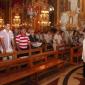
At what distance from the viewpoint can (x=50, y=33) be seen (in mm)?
14602

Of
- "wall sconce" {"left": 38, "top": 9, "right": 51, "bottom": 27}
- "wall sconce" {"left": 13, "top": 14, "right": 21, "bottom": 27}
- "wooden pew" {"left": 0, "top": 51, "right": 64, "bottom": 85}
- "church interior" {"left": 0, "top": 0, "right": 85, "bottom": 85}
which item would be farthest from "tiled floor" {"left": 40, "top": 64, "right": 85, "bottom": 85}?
"wall sconce" {"left": 38, "top": 9, "right": 51, "bottom": 27}

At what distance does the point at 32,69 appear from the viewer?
7.57m

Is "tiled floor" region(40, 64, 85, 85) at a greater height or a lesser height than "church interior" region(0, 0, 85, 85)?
lesser

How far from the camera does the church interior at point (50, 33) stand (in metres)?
8.81

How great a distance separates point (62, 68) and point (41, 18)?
7.47 meters

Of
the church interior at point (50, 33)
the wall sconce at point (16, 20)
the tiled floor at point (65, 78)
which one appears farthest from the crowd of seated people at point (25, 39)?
the wall sconce at point (16, 20)

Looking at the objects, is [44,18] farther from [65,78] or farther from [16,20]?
[65,78]

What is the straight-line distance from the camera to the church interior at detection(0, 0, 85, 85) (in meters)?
8.81

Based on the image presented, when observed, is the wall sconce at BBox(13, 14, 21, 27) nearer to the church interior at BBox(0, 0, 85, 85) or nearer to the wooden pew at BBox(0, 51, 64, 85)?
the church interior at BBox(0, 0, 85, 85)

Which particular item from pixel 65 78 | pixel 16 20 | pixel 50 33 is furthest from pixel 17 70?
pixel 16 20

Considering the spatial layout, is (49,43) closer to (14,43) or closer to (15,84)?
(14,43)

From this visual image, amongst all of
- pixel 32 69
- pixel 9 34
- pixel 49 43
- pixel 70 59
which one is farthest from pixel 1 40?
pixel 49 43

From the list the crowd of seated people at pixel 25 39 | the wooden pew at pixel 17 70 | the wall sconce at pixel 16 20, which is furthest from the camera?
the wall sconce at pixel 16 20

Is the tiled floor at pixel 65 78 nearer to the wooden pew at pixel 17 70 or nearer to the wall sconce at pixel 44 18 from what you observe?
the wooden pew at pixel 17 70
